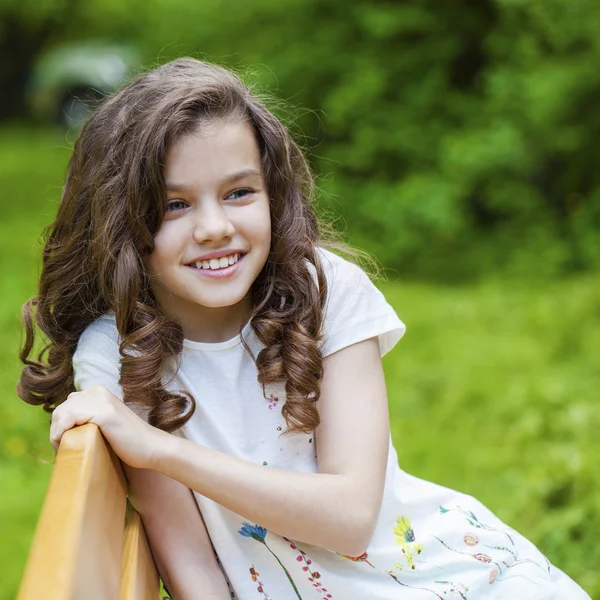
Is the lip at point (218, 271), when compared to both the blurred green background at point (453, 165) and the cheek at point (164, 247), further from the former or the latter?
the blurred green background at point (453, 165)

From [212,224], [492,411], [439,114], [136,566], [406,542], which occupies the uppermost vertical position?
[212,224]

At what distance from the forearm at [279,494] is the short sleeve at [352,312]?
265 mm

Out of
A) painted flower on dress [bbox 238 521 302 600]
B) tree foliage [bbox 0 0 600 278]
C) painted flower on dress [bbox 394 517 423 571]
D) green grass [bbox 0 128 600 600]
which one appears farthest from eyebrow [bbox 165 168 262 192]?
tree foliage [bbox 0 0 600 278]

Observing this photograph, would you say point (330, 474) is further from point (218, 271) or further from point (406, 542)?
point (218, 271)

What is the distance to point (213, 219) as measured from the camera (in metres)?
1.64

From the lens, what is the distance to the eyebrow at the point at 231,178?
1.65m

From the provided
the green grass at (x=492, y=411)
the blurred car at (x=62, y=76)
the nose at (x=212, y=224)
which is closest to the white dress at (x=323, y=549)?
the nose at (x=212, y=224)

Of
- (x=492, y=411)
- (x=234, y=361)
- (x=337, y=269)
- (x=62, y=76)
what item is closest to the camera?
(x=234, y=361)

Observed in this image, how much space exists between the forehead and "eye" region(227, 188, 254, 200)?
0.04 meters

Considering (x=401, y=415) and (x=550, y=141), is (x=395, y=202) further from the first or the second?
(x=401, y=415)

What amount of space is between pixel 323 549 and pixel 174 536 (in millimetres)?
265

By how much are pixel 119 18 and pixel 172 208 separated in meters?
15.7

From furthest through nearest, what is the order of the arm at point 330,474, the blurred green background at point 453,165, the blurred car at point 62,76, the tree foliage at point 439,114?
the blurred car at point 62,76
the tree foliage at point 439,114
the blurred green background at point 453,165
the arm at point 330,474

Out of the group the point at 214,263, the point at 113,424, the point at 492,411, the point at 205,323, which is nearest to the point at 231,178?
the point at 214,263
